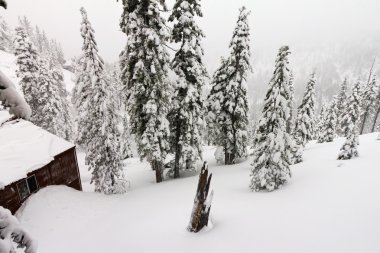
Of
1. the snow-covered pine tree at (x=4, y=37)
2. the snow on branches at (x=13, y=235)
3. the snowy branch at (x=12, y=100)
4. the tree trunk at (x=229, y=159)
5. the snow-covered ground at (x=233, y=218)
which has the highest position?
the snow-covered pine tree at (x=4, y=37)

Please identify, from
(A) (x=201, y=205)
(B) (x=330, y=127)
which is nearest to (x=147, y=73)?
(A) (x=201, y=205)

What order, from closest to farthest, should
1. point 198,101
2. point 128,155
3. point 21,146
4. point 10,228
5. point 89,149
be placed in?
1. point 10,228
2. point 21,146
3. point 89,149
4. point 198,101
5. point 128,155

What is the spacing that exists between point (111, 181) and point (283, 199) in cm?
1199

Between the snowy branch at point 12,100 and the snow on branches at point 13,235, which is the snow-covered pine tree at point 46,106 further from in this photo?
the snowy branch at point 12,100

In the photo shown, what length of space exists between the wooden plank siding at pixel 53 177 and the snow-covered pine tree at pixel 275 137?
13198 millimetres

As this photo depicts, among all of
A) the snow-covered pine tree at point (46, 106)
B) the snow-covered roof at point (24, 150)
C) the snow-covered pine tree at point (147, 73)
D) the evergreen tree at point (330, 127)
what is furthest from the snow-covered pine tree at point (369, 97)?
the snow-covered pine tree at point (46, 106)

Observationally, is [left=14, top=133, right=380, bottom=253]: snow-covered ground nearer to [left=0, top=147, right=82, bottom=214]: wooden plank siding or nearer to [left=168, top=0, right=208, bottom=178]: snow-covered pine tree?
[left=0, top=147, right=82, bottom=214]: wooden plank siding

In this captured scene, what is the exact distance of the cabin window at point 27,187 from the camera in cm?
1409

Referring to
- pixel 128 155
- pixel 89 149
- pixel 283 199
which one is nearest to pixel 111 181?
pixel 89 149

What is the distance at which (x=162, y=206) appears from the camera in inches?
613

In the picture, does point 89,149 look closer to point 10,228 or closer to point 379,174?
point 10,228

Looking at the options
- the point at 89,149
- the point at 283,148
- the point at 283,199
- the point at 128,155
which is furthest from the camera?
the point at 128,155

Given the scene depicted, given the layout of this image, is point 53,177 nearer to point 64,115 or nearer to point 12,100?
point 12,100

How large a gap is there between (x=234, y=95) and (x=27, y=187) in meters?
17.2
